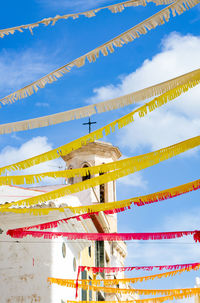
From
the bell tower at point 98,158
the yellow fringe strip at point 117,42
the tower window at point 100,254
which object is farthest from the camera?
the bell tower at point 98,158

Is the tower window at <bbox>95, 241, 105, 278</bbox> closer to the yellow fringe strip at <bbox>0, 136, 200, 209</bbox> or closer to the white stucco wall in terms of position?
the white stucco wall

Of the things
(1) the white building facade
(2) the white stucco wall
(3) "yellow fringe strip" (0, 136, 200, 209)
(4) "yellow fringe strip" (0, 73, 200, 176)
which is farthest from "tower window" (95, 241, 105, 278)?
(4) "yellow fringe strip" (0, 73, 200, 176)

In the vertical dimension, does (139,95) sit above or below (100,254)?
above

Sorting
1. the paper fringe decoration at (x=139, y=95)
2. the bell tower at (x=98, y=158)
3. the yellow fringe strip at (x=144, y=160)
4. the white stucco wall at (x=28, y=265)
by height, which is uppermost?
the bell tower at (x=98, y=158)

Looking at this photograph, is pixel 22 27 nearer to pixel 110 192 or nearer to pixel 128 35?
pixel 128 35

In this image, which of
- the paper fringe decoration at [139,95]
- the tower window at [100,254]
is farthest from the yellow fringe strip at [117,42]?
the tower window at [100,254]

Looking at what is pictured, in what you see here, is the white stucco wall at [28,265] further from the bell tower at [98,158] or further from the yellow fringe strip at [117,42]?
the bell tower at [98,158]

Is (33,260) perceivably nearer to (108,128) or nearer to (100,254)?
(108,128)

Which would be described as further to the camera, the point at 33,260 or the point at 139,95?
the point at 33,260

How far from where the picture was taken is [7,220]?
446 inches

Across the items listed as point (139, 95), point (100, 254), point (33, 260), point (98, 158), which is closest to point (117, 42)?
point (139, 95)

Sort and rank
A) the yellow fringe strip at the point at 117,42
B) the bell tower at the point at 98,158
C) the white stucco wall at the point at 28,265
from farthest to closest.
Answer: the bell tower at the point at 98,158, the white stucco wall at the point at 28,265, the yellow fringe strip at the point at 117,42

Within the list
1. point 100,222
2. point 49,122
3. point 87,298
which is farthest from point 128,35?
point 100,222

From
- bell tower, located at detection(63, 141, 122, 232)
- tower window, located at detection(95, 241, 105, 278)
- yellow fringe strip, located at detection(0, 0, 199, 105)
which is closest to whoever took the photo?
yellow fringe strip, located at detection(0, 0, 199, 105)
